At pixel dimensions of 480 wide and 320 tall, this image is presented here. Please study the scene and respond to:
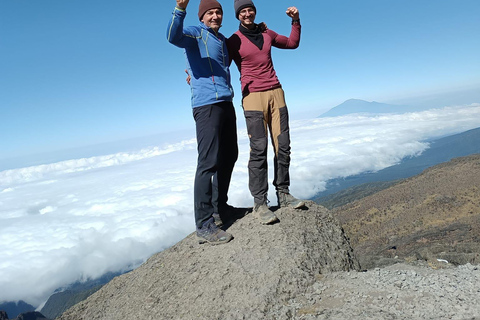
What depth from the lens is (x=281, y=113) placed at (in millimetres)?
5109

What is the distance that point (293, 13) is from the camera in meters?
5.40

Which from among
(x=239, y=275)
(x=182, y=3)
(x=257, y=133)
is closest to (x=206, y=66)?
(x=182, y=3)

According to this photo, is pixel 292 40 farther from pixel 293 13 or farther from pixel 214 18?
pixel 214 18

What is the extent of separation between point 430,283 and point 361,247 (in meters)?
51.0

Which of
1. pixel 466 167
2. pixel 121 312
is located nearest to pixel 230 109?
pixel 121 312

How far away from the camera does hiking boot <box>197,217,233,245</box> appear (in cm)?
483

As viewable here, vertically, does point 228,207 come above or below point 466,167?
above

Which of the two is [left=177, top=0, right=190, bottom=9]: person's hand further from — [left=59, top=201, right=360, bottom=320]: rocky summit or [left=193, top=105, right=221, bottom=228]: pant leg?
[left=59, top=201, right=360, bottom=320]: rocky summit

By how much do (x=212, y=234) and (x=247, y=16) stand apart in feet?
11.9

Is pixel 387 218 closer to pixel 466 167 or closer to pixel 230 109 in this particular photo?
pixel 466 167

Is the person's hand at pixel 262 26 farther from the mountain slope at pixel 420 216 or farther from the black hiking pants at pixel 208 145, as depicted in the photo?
the mountain slope at pixel 420 216

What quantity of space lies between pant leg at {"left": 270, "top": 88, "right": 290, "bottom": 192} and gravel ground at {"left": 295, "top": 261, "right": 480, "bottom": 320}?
2007 mm

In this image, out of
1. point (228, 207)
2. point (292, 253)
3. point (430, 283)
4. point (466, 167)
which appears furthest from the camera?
point (466, 167)

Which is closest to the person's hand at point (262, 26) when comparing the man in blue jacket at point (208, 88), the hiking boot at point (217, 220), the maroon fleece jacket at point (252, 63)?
the maroon fleece jacket at point (252, 63)
